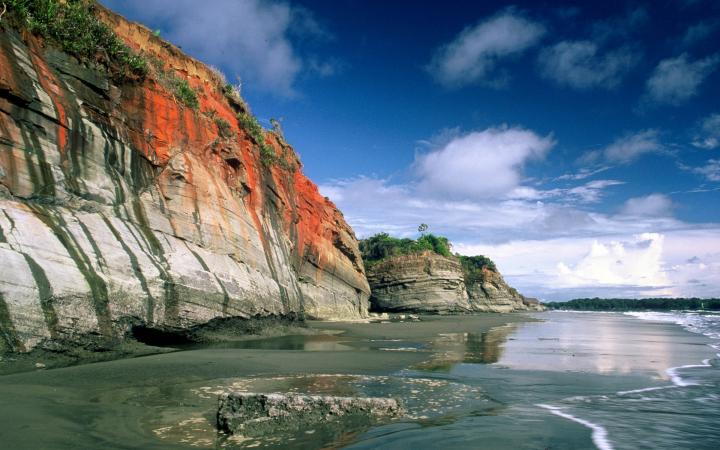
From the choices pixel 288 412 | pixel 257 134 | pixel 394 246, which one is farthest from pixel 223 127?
pixel 394 246

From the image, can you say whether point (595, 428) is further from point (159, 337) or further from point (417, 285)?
point (417, 285)

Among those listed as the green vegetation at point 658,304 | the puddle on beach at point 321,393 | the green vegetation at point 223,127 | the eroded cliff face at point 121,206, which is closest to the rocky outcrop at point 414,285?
the eroded cliff face at point 121,206

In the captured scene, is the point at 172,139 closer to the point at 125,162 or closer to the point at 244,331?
the point at 125,162

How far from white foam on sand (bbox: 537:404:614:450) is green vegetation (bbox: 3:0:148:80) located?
16461mm

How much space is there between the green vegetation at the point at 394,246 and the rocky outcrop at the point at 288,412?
52.9m

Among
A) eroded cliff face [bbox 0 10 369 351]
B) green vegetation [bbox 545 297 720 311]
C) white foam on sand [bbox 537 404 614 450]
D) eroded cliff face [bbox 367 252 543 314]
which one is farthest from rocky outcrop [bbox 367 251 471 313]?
green vegetation [bbox 545 297 720 311]

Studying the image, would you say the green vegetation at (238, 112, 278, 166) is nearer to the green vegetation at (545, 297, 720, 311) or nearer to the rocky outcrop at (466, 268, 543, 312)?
the rocky outcrop at (466, 268, 543, 312)

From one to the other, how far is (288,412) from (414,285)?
50.0m

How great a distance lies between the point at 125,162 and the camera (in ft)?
49.6

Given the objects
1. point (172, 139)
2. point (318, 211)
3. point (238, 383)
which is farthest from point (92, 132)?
point (318, 211)

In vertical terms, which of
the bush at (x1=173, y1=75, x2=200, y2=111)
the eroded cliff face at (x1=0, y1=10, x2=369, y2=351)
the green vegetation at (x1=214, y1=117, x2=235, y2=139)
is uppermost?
the bush at (x1=173, y1=75, x2=200, y2=111)

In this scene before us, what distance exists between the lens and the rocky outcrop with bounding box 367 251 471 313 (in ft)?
180

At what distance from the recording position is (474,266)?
281 ft

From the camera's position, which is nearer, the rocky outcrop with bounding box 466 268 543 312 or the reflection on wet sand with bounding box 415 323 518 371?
the reflection on wet sand with bounding box 415 323 518 371
